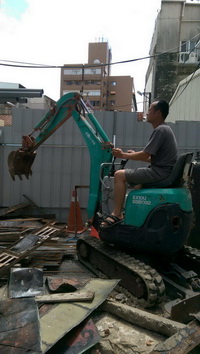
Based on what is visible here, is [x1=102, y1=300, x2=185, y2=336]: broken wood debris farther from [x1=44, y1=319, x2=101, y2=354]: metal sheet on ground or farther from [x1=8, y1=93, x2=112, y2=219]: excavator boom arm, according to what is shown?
[x1=8, y1=93, x2=112, y2=219]: excavator boom arm

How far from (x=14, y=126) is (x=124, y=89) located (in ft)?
105

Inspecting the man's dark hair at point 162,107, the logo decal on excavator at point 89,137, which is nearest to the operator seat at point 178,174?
the man's dark hair at point 162,107

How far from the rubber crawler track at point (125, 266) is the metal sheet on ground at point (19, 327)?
1.25 metres

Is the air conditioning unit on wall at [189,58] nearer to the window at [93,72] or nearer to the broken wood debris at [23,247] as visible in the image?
the window at [93,72]

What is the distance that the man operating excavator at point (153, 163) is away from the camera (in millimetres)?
4086

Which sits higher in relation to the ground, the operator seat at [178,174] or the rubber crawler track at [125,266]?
the operator seat at [178,174]

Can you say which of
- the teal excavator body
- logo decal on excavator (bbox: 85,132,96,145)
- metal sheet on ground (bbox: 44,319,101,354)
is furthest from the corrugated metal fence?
metal sheet on ground (bbox: 44,319,101,354)

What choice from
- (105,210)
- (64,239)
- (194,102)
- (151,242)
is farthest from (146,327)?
(194,102)

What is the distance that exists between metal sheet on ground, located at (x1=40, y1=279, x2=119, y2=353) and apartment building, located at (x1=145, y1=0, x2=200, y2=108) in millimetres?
22863

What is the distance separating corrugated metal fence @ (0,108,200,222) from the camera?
306 inches

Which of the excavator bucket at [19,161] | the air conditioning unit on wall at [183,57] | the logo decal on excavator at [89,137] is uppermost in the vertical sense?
the air conditioning unit on wall at [183,57]

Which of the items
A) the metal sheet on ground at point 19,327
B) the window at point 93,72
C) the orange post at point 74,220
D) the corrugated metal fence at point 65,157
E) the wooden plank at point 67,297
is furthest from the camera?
the window at point 93,72

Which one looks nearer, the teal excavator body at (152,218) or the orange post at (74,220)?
the teal excavator body at (152,218)

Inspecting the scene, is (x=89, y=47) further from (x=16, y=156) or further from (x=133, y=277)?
(x=133, y=277)
